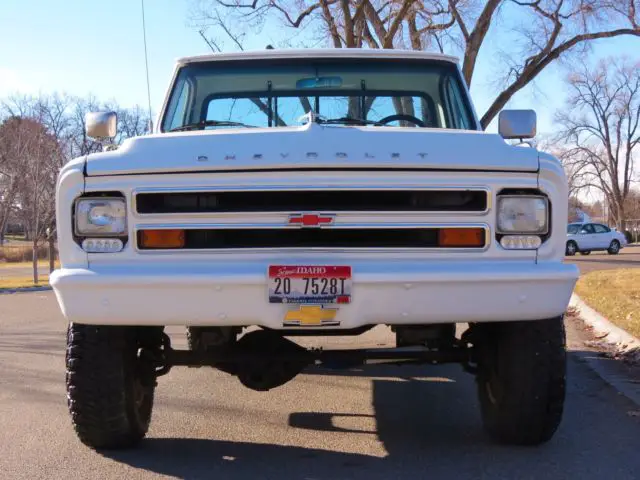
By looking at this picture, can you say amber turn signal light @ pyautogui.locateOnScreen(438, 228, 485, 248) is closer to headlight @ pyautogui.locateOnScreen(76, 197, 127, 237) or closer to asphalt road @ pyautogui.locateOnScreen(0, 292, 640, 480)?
asphalt road @ pyautogui.locateOnScreen(0, 292, 640, 480)

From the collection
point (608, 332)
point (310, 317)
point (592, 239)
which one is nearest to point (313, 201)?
point (310, 317)

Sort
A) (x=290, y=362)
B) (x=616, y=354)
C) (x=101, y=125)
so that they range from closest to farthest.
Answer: (x=290, y=362)
(x=101, y=125)
(x=616, y=354)

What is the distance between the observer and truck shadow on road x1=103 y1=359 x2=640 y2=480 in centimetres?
363

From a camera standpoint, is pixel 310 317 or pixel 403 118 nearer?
pixel 310 317

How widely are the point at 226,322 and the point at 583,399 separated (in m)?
3.08

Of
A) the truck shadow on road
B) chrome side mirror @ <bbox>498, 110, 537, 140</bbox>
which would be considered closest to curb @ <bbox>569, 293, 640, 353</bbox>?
the truck shadow on road

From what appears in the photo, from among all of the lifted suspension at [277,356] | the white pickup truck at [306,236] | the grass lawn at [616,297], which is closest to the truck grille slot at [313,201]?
the white pickup truck at [306,236]

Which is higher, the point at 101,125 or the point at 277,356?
the point at 101,125

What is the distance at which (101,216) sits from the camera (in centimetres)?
339

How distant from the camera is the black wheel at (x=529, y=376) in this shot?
12.2ft

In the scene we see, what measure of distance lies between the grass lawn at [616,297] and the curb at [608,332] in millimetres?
68

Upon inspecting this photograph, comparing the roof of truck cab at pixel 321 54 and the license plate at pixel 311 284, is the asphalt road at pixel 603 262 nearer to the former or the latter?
the roof of truck cab at pixel 321 54

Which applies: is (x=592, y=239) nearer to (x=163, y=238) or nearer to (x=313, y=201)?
(x=313, y=201)

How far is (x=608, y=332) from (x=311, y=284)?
5764 millimetres
